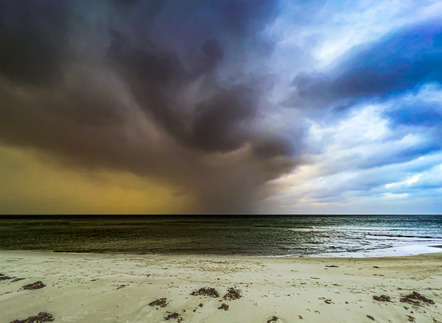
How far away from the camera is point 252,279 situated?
12.3 metres

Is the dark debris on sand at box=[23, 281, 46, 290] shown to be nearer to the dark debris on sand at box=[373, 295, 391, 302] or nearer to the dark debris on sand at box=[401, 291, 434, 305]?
A: the dark debris on sand at box=[373, 295, 391, 302]

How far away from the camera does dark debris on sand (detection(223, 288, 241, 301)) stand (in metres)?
8.96

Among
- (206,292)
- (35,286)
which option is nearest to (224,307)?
(206,292)

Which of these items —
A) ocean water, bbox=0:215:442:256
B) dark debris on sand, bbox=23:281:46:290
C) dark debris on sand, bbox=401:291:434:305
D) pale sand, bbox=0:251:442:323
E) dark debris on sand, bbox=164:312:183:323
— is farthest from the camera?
ocean water, bbox=0:215:442:256

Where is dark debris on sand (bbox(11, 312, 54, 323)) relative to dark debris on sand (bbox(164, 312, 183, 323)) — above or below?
above

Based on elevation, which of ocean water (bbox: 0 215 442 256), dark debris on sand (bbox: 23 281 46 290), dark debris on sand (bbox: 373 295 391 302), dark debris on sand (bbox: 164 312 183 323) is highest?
dark debris on sand (bbox: 23 281 46 290)

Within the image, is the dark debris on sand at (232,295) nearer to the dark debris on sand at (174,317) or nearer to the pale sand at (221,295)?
the pale sand at (221,295)

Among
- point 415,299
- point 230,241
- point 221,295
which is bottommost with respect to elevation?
point 230,241

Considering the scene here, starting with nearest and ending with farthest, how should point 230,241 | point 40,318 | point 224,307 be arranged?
point 40,318, point 224,307, point 230,241

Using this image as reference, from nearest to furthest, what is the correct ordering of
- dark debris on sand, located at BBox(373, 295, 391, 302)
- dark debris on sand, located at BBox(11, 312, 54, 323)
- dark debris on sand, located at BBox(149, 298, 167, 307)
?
dark debris on sand, located at BBox(11, 312, 54, 323) → dark debris on sand, located at BBox(149, 298, 167, 307) → dark debris on sand, located at BBox(373, 295, 391, 302)

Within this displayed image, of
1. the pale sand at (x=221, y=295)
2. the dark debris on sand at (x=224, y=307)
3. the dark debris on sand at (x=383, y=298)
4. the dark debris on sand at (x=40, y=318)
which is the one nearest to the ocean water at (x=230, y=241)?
the pale sand at (x=221, y=295)

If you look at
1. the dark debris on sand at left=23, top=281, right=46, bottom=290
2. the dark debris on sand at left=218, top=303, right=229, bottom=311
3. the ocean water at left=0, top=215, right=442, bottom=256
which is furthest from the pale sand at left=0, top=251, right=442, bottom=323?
the ocean water at left=0, top=215, right=442, bottom=256

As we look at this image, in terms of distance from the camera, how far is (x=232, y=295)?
9.20 m

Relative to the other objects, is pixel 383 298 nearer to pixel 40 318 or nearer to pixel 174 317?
pixel 174 317
